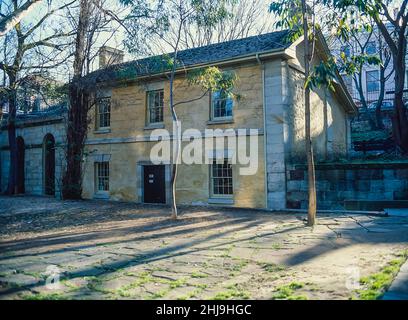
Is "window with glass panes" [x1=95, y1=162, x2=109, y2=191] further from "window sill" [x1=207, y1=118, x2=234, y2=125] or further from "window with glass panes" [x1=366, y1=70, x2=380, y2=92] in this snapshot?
"window with glass panes" [x1=366, y1=70, x2=380, y2=92]

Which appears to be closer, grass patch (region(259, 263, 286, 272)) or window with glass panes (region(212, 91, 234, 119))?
grass patch (region(259, 263, 286, 272))

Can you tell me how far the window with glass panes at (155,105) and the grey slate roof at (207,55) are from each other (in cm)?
136

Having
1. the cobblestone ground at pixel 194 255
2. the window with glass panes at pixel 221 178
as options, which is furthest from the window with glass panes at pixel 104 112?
the cobblestone ground at pixel 194 255

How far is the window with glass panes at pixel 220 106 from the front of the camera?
14.5m

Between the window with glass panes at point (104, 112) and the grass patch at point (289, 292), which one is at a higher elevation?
the window with glass panes at point (104, 112)

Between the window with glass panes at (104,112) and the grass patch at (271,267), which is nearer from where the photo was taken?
the grass patch at (271,267)

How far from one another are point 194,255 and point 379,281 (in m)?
3.14

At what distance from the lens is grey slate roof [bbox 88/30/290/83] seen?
43.3 feet

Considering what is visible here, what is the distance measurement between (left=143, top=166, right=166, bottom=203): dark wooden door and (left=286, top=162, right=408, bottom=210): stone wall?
5.64 metres

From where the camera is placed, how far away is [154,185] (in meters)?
16.0

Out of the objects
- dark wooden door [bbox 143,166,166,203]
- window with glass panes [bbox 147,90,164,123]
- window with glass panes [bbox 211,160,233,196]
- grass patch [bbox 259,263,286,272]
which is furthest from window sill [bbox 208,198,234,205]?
grass patch [bbox 259,263,286,272]

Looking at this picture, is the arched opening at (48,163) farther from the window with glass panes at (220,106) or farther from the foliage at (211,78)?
the foliage at (211,78)

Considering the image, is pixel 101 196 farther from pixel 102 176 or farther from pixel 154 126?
pixel 154 126

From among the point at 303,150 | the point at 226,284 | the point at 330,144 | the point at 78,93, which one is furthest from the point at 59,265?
the point at 330,144
